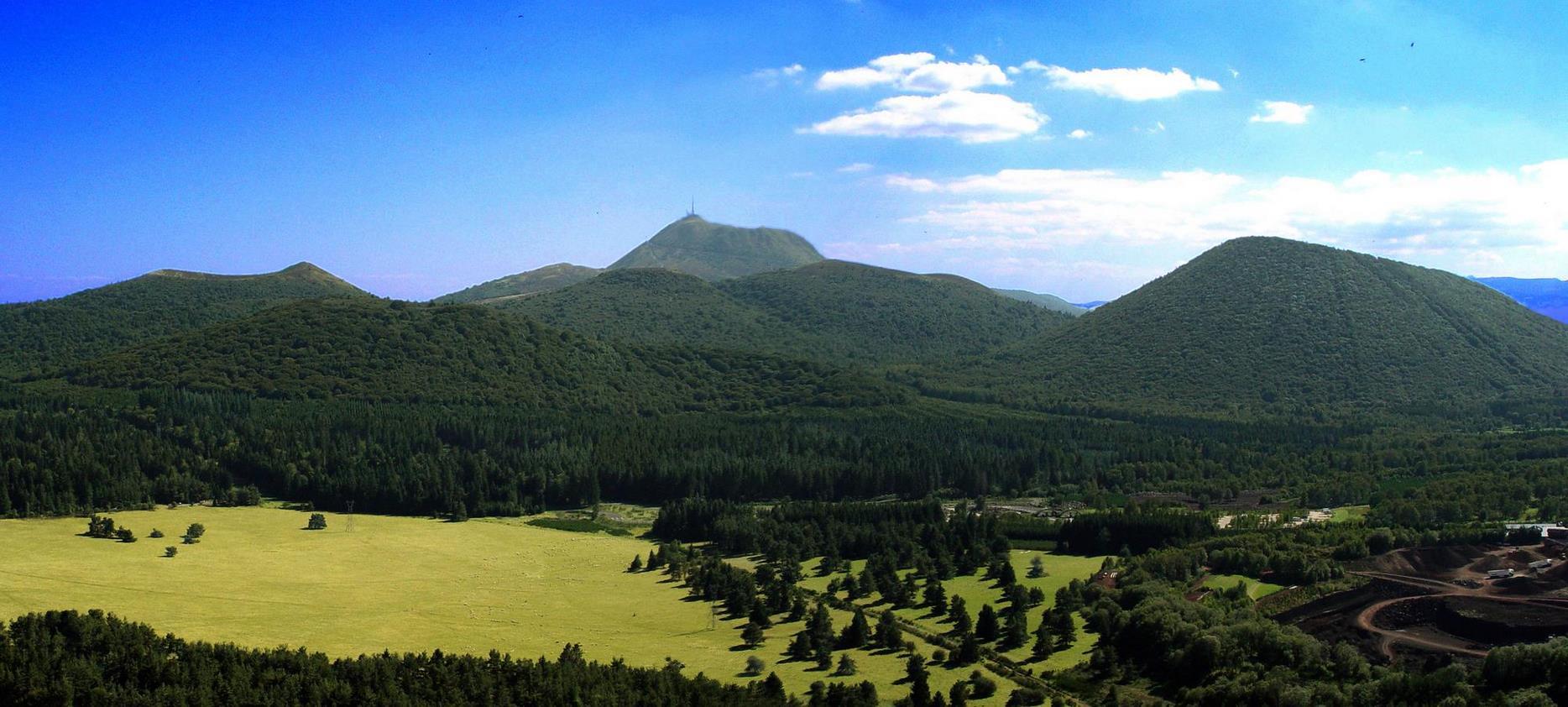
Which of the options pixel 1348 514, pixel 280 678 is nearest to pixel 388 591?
pixel 280 678

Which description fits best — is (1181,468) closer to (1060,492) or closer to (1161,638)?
(1060,492)

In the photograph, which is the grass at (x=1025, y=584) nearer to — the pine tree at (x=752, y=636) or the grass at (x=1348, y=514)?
the pine tree at (x=752, y=636)

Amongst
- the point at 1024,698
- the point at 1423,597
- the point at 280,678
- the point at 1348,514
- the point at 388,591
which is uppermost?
the point at 1348,514

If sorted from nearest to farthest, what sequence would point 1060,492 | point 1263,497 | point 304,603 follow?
point 304,603 → point 1263,497 → point 1060,492

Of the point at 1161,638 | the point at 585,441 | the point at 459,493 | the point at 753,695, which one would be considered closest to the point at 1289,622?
the point at 1161,638

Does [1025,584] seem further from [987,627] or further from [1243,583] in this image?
[987,627]

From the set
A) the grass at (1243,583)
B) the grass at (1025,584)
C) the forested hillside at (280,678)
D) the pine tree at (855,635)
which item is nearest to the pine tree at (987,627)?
the grass at (1025,584)
